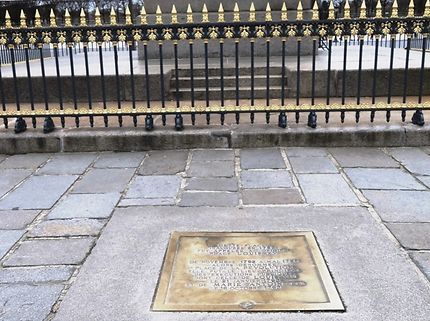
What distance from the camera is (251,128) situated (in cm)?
623

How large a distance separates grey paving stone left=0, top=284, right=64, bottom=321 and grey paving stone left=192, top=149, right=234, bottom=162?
112 inches

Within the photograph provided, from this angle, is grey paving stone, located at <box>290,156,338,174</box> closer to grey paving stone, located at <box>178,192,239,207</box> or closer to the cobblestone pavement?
the cobblestone pavement

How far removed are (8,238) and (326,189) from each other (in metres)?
2.63

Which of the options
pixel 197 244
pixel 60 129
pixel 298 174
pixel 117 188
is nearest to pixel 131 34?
pixel 60 129

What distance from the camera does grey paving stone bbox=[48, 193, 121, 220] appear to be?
13.8ft

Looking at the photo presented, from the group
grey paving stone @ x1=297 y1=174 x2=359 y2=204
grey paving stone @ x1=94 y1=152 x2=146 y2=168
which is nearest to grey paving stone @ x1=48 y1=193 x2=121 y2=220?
grey paving stone @ x1=94 y1=152 x2=146 y2=168

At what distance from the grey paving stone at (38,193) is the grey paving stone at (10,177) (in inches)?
3.7

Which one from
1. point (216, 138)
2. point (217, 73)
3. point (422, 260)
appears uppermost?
point (217, 73)

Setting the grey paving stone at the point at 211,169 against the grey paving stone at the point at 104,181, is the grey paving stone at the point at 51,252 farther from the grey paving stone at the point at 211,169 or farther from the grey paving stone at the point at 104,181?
the grey paving stone at the point at 211,169

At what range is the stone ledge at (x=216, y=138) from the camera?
19.9 ft

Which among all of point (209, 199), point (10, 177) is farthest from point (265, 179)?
point (10, 177)

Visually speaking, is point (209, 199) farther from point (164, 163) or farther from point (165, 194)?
point (164, 163)

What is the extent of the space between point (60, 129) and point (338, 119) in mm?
3438

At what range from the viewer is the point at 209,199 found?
4480 mm
